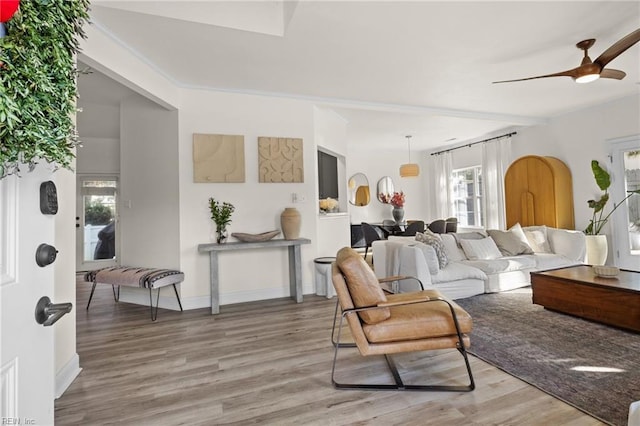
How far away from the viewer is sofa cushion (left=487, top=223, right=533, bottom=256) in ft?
15.2

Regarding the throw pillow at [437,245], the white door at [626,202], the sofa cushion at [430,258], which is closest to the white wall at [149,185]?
the sofa cushion at [430,258]

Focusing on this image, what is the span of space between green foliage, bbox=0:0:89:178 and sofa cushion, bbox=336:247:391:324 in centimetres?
156

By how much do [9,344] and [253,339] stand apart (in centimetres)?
233

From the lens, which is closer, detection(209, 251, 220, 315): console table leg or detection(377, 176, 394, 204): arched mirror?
detection(209, 251, 220, 315): console table leg

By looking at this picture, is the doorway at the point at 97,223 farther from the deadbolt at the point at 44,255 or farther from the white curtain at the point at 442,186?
the white curtain at the point at 442,186

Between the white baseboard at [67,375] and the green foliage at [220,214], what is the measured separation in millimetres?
1884

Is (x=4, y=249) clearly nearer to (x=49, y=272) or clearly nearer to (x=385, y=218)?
(x=49, y=272)

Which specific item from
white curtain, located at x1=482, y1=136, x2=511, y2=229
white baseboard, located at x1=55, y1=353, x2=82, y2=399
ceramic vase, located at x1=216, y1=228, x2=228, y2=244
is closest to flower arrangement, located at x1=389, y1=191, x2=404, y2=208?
white curtain, located at x1=482, y1=136, x2=511, y2=229

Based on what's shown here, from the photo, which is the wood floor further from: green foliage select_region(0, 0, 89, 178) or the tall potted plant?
the tall potted plant

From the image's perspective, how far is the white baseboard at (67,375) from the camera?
205 cm

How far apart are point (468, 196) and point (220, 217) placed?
20.9ft

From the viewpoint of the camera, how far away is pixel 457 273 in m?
3.89

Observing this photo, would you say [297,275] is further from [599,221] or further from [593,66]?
[599,221]

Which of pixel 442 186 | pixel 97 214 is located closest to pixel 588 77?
pixel 442 186
